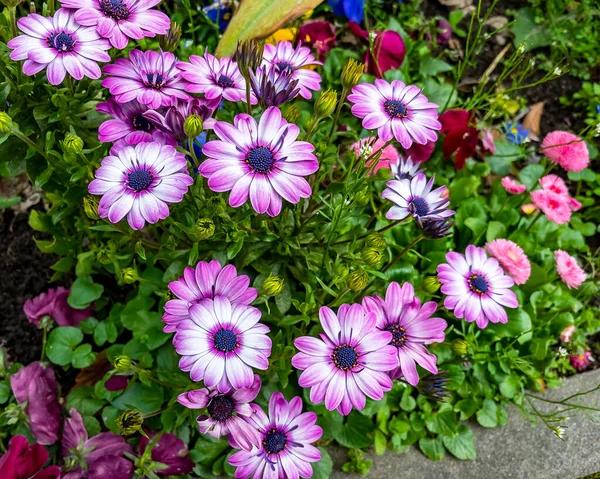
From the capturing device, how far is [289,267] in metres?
1.18

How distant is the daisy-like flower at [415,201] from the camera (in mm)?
1044

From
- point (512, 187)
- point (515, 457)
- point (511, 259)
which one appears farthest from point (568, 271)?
point (515, 457)

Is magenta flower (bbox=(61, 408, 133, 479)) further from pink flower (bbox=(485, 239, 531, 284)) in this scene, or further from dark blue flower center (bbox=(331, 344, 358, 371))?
pink flower (bbox=(485, 239, 531, 284))

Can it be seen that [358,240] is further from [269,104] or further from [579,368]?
[579,368]

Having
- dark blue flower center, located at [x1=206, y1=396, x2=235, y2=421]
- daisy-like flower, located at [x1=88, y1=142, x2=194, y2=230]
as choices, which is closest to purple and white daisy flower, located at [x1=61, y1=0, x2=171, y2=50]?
daisy-like flower, located at [x1=88, y1=142, x2=194, y2=230]

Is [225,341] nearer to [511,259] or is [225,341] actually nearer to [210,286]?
[210,286]

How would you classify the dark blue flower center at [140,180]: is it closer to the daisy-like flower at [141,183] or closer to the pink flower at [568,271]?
the daisy-like flower at [141,183]

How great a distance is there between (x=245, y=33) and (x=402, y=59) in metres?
0.54

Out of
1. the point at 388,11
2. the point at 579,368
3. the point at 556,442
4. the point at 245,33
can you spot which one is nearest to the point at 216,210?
the point at 245,33

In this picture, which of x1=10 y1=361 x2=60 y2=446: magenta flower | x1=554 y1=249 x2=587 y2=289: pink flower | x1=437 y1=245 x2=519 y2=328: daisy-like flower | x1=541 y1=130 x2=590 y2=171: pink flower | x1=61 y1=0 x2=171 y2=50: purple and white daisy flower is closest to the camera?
x1=61 y1=0 x2=171 y2=50: purple and white daisy flower

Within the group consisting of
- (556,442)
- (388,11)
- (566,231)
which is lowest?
(556,442)

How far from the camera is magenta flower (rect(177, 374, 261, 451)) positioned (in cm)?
95

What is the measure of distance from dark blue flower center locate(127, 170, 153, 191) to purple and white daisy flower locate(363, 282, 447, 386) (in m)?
0.40

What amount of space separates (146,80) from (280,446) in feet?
2.19
